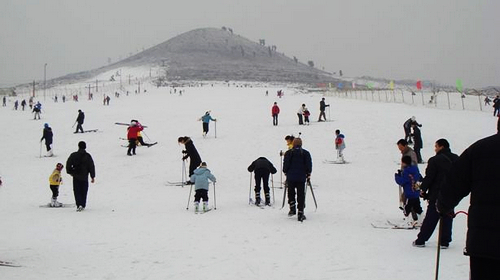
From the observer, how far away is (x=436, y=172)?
287 inches

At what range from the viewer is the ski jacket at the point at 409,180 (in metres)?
8.69

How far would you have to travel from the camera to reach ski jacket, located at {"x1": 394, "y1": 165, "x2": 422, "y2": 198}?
342 inches

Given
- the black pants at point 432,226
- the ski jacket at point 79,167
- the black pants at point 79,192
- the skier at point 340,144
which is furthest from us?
the skier at point 340,144

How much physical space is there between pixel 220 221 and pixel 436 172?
15.6 feet

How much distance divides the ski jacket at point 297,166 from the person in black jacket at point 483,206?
6.20m

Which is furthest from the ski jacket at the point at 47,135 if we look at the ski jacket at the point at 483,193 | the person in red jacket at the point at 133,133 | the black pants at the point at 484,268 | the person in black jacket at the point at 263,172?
the black pants at the point at 484,268

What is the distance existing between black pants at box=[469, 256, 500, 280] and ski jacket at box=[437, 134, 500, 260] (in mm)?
59

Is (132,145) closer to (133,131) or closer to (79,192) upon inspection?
(133,131)

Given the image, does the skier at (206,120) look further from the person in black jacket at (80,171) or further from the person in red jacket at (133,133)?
the person in black jacket at (80,171)

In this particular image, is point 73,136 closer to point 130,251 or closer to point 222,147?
point 222,147

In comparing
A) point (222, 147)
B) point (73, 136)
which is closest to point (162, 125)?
point (73, 136)

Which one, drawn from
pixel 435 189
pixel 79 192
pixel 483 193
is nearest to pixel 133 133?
pixel 79 192


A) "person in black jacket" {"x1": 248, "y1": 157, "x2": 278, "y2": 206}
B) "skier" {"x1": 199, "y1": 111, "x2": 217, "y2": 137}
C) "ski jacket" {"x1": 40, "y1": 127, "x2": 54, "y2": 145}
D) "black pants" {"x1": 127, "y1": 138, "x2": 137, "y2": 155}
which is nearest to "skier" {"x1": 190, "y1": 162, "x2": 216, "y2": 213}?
"person in black jacket" {"x1": 248, "y1": 157, "x2": 278, "y2": 206}

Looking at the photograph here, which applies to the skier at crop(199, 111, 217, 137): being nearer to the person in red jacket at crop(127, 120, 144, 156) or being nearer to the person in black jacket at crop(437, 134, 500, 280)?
the person in red jacket at crop(127, 120, 144, 156)
